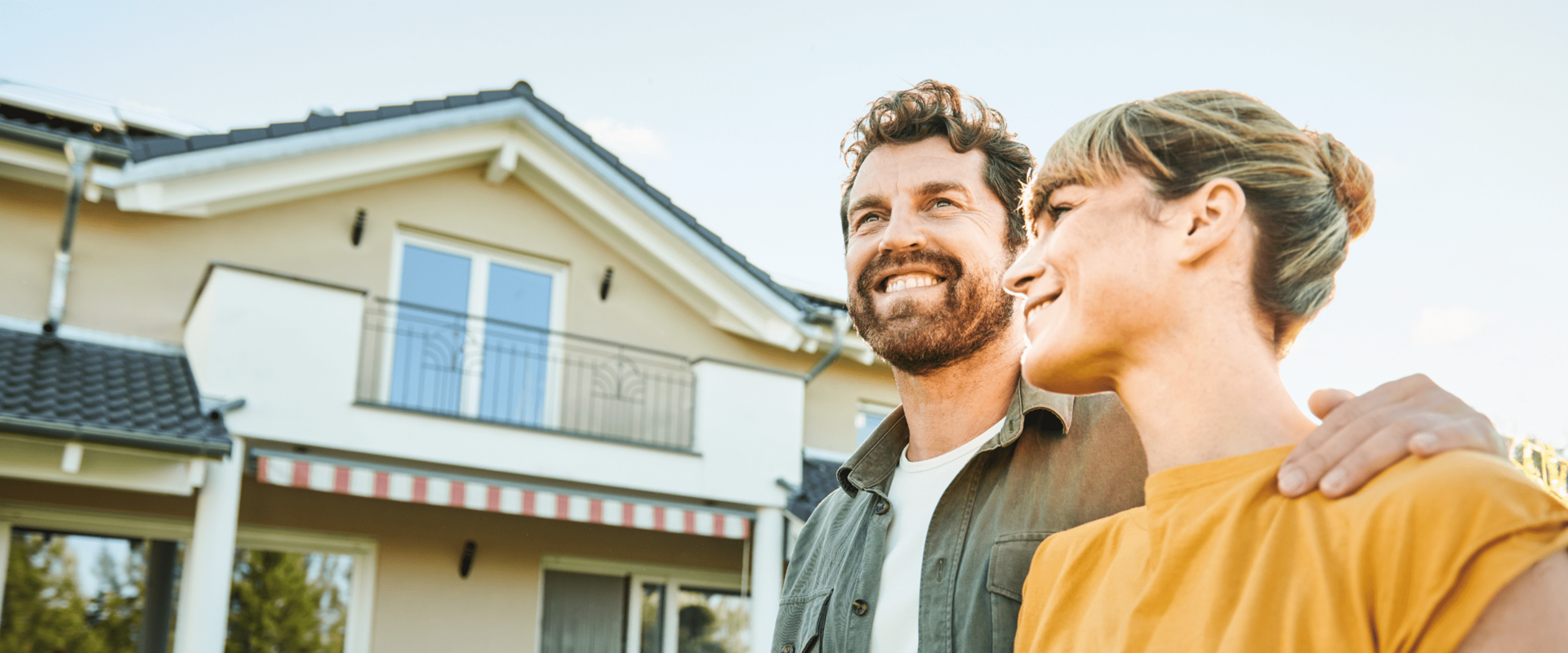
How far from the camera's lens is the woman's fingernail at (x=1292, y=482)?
4.43 feet

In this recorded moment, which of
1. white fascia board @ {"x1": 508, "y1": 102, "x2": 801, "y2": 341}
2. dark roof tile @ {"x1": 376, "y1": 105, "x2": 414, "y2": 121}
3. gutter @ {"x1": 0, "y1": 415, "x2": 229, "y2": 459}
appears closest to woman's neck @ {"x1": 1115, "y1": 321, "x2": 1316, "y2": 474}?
gutter @ {"x1": 0, "y1": 415, "x2": 229, "y2": 459}

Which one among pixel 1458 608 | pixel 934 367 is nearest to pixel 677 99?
pixel 934 367

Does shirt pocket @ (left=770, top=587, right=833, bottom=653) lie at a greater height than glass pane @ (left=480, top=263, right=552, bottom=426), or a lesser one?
lesser

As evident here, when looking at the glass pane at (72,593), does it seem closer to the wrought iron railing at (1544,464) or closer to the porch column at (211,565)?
the porch column at (211,565)

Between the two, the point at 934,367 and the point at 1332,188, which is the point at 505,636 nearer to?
the point at 934,367

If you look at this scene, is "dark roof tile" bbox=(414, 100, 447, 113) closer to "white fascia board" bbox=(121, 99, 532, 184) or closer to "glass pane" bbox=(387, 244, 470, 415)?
"white fascia board" bbox=(121, 99, 532, 184)

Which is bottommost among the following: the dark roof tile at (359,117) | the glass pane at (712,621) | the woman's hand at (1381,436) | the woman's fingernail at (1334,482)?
the glass pane at (712,621)

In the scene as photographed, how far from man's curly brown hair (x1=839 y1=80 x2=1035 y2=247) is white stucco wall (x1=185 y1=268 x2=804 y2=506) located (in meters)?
8.28

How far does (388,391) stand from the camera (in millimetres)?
11336

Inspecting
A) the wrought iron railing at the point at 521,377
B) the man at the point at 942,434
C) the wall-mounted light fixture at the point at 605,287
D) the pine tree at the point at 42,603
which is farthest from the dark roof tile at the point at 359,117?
the man at the point at 942,434

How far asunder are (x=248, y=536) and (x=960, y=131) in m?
9.55

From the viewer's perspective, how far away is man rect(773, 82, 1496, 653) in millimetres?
2205

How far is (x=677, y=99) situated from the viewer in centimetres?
752

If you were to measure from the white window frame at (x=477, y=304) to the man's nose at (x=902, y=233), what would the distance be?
885 cm
